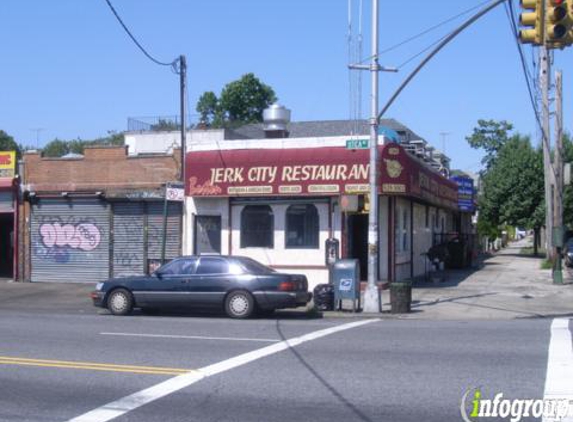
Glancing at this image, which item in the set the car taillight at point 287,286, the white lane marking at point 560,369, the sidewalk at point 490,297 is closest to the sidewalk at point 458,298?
the sidewalk at point 490,297

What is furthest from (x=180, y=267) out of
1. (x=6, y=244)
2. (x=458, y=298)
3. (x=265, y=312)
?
(x=6, y=244)

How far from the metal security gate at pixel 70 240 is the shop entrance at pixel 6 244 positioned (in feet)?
16.2

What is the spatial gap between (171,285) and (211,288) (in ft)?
3.28

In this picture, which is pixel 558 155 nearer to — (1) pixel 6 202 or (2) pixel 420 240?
(2) pixel 420 240

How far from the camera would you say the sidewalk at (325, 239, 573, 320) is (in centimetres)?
1773

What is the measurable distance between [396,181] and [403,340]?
9.77 m

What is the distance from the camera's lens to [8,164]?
26.3 meters

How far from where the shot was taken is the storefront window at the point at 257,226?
23.3 meters

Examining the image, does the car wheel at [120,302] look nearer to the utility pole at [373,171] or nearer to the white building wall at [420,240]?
the utility pole at [373,171]

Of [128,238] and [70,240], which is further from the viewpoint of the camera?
[70,240]

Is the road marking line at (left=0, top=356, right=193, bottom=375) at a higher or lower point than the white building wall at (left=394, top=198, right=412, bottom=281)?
lower

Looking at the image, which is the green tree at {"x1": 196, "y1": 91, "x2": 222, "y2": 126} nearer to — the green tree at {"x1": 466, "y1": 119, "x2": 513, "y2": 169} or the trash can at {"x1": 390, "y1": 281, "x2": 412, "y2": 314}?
the green tree at {"x1": 466, "y1": 119, "x2": 513, "y2": 169}

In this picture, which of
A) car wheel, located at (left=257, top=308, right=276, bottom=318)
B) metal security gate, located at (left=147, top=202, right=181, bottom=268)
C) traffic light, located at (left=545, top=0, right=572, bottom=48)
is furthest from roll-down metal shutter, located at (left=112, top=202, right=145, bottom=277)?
traffic light, located at (left=545, top=0, right=572, bottom=48)

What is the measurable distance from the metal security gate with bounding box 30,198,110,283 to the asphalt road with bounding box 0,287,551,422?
9.78 metres
